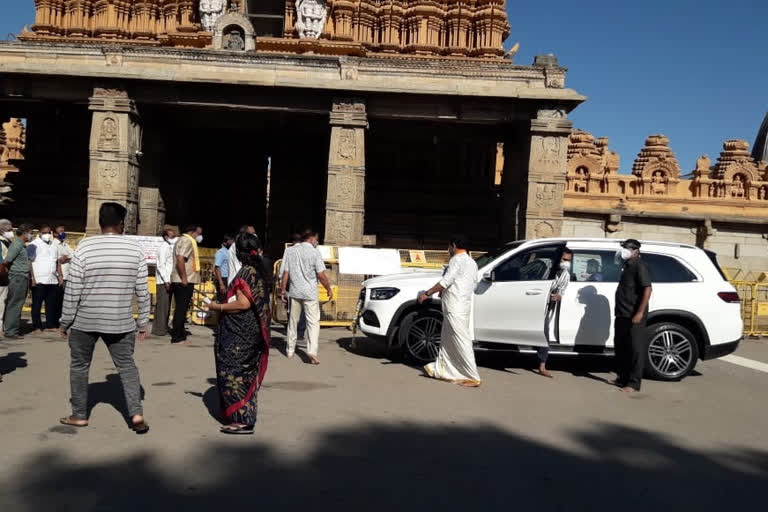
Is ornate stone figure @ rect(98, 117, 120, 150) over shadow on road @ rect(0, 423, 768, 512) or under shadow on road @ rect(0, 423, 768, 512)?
over

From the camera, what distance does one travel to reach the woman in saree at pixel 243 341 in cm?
476

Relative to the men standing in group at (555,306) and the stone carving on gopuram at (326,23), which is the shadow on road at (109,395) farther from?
the stone carving on gopuram at (326,23)

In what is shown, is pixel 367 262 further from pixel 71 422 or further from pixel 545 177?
pixel 71 422

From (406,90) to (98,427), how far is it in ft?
32.3

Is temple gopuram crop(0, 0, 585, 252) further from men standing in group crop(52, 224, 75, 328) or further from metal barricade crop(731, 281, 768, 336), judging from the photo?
metal barricade crop(731, 281, 768, 336)

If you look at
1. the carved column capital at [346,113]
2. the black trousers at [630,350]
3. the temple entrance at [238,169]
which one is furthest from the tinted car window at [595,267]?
the temple entrance at [238,169]

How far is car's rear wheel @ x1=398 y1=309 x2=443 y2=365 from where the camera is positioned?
25.5ft

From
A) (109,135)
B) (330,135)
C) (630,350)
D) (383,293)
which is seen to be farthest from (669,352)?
(109,135)

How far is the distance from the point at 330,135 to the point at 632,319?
8.45 m

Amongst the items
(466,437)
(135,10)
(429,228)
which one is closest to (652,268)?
(466,437)

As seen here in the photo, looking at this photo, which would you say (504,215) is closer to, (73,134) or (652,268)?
(652,268)

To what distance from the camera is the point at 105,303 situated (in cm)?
455

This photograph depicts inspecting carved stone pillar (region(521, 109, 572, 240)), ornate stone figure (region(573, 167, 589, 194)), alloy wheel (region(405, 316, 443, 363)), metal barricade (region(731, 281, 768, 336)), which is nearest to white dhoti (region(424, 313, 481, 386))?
alloy wheel (region(405, 316, 443, 363))

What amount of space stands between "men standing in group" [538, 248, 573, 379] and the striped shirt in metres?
4.88
